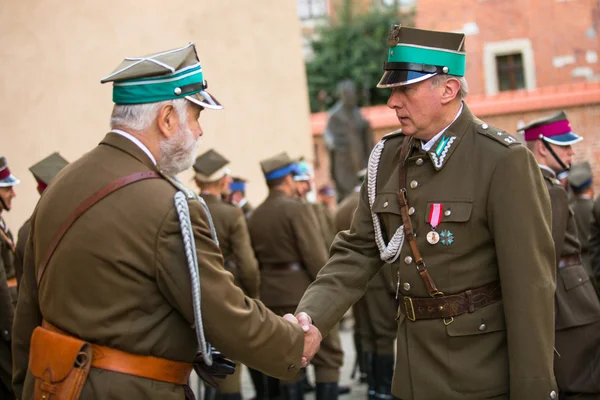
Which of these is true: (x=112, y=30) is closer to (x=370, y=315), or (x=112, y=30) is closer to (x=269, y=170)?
(x=269, y=170)

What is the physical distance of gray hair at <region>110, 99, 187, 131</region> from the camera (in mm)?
2928

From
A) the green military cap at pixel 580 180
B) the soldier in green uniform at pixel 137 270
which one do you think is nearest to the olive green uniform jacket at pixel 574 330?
the soldier in green uniform at pixel 137 270

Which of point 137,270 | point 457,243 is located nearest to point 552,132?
point 457,243

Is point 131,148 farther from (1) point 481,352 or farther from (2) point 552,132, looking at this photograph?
(2) point 552,132

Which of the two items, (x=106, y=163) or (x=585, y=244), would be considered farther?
(x=585, y=244)

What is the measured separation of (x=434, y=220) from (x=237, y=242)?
383cm

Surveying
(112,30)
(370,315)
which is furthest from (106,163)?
(112,30)

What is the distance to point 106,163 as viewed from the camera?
2.89 meters

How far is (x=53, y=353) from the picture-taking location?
276cm

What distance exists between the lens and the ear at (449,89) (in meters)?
3.51

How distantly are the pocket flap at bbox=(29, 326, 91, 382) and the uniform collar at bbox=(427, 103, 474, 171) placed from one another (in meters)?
1.52

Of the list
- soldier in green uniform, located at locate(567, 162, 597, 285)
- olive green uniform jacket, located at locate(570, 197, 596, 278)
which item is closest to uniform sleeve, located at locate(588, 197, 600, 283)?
soldier in green uniform, located at locate(567, 162, 597, 285)

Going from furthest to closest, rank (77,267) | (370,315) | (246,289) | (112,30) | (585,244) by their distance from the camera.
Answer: (112,30) → (370,315) → (246,289) → (585,244) → (77,267)

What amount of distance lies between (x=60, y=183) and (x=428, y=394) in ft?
5.18
